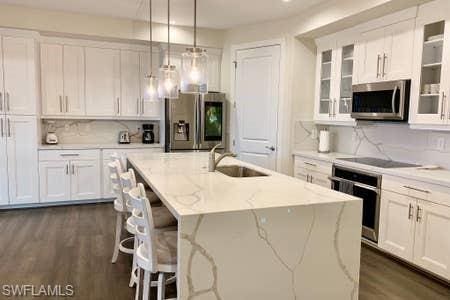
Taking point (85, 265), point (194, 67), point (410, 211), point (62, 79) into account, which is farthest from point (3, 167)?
point (410, 211)

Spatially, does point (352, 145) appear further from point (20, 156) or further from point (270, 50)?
point (20, 156)

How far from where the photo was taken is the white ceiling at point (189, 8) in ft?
13.5

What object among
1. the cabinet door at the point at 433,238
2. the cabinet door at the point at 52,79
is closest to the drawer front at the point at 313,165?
the cabinet door at the point at 433,238

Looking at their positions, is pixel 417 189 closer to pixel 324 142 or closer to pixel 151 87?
pixel 324 142

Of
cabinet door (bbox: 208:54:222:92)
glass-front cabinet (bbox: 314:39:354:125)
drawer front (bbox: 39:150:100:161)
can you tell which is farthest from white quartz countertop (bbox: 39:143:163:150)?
glass-front cabinet (bbox: 314:39:354:125)

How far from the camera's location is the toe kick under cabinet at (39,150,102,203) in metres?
4.84

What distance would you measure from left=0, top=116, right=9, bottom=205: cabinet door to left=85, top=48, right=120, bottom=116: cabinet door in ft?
3.62

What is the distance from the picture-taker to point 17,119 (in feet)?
15.1

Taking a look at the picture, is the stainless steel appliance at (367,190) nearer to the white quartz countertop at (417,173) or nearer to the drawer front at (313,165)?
the white quartz countertop at (417,173)

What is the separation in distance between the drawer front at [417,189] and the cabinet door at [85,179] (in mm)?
3794

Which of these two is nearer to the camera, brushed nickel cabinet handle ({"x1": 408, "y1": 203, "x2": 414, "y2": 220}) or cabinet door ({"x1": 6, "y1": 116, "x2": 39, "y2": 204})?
brushed nickel cabinet handle ({"x1": 408, "y1": 203, "x2": 414, "y2": 220})

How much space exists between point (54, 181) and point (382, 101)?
13.9 feet

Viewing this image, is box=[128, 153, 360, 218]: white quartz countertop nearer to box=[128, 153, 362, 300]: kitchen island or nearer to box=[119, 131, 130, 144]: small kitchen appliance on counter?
box=[128, 153, 362, 300]: kitchen island

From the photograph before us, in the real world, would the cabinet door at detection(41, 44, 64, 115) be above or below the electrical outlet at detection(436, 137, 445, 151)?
above
